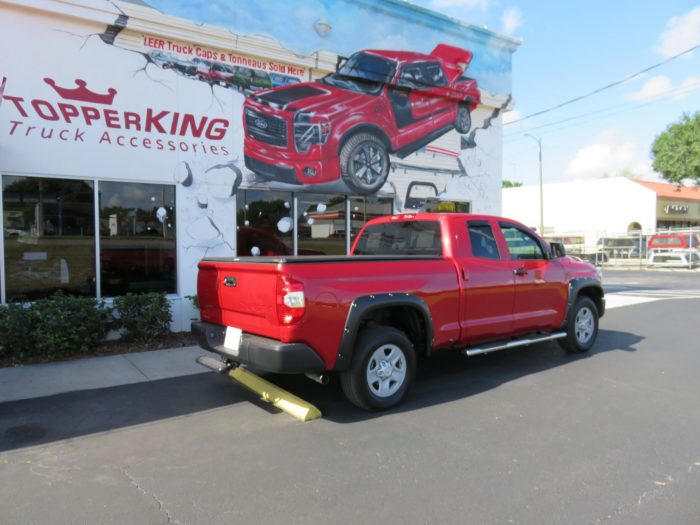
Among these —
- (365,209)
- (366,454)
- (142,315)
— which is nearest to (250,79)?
(365,209)

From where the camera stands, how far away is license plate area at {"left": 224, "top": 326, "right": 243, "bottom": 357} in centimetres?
478

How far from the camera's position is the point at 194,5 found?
863 cm

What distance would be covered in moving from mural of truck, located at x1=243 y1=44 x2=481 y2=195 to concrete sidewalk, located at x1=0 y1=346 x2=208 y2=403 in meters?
4.02

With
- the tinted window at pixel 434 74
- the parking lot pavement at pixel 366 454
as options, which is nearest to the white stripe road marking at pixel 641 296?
the tinted window at pixel 434 74

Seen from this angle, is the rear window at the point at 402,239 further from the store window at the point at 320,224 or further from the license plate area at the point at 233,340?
the store window at the point at 320,224

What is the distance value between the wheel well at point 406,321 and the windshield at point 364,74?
647cm

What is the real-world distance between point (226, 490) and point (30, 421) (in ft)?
7.92

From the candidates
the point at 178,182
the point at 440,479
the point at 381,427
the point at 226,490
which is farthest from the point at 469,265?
the point at 178,182

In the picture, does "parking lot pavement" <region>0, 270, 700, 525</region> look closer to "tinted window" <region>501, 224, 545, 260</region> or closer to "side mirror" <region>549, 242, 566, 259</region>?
"tinted window" <region>501, 224, 545, 260</region>

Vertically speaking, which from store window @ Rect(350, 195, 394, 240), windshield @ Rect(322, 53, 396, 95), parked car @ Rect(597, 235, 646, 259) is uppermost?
windshield @ Rect(322, 53, 396, 95)

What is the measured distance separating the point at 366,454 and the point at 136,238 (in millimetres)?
5938

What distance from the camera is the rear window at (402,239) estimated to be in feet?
19.5

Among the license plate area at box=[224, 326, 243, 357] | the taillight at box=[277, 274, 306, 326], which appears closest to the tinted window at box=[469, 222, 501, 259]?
the taillight at box=[277, 274, 306, 326]

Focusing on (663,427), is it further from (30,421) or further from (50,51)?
(50,51)
